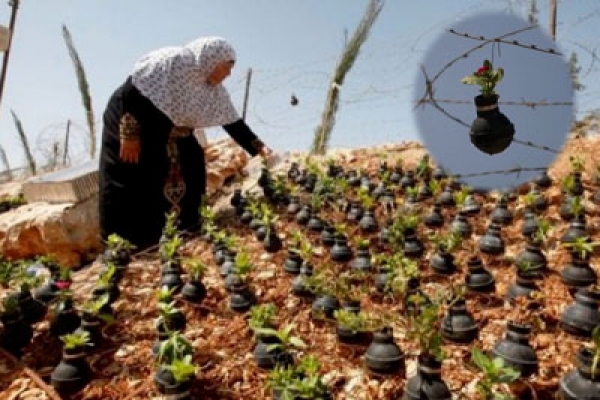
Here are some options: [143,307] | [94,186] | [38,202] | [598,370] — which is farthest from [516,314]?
[38,202]

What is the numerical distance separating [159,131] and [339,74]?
471 cm

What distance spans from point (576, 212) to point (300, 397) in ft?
7.64

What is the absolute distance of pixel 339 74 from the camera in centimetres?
834

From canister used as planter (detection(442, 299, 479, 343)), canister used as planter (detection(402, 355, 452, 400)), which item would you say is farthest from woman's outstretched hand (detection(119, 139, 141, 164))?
canister used as planter (detection(402, 355, 452, 400))

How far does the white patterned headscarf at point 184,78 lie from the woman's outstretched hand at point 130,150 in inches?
13.7

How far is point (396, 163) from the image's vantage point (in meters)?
5.85

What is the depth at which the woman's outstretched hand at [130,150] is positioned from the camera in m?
4.04

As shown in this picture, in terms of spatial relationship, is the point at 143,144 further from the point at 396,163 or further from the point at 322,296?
the point at 396,163

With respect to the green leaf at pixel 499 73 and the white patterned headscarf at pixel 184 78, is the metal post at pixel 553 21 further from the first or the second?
the white patterned headscarf at pixel 184 78

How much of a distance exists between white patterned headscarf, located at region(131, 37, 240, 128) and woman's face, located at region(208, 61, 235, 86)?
0.10 ft

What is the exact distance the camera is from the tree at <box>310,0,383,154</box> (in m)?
8.28

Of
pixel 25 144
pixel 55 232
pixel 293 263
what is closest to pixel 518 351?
pixel 293 263

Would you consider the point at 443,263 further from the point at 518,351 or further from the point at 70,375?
the point at 70,375

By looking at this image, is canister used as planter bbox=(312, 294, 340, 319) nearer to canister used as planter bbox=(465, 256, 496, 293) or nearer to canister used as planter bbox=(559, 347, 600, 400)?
canister used as planter bbox=(465, 256, 496, 293)
